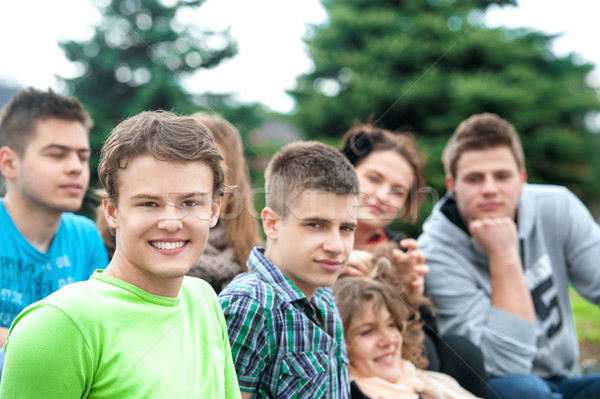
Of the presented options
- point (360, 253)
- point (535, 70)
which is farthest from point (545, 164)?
point (360, 253)

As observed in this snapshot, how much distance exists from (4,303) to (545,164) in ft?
41.7

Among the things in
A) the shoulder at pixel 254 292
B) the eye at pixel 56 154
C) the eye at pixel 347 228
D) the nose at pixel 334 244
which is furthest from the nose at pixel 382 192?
the eye at pixel 56 154

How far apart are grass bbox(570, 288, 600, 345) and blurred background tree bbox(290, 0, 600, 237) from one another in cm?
424

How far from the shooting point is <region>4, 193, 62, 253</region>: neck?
2.59 meters

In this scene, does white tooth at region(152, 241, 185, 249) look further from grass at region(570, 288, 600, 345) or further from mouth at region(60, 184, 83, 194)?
grass at region(570, 288, 600, 345)

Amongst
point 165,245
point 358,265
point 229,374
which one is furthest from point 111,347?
point 358,265

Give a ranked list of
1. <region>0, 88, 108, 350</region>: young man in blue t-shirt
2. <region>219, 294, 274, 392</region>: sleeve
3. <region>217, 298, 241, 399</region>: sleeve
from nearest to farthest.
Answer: <region>217, 298, 241, 399</region>: sleeve → <region>219, 294, 274, 392</region>: sleeve → <region>0, 88, 108, 350</region>: young man in blue t-shirt

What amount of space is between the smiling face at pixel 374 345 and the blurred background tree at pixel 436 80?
9.30 metres

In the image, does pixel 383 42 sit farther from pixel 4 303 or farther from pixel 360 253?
pixel 4 303

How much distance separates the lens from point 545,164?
12.9m

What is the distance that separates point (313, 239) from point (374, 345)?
2.20 ft

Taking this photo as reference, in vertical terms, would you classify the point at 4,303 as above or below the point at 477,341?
above

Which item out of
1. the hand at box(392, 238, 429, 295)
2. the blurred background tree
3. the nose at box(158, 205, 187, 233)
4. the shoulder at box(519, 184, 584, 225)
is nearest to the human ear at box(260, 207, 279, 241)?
the nose at box(158, 205, 187, 233)

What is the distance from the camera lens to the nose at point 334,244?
2.04 metres
